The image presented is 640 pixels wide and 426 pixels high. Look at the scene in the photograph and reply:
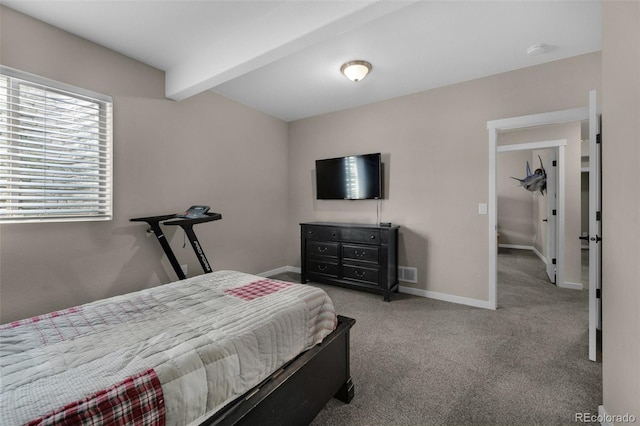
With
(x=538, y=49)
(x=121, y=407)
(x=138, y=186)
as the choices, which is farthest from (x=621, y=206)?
(x=138, y=186)

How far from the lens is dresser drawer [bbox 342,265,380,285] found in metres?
3.54

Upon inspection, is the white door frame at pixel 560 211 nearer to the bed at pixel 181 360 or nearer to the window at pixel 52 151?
the bed at pixel 181 360

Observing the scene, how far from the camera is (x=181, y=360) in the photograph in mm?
1023

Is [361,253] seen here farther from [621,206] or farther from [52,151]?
[52,151]

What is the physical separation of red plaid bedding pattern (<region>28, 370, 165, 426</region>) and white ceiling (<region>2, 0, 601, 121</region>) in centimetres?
212

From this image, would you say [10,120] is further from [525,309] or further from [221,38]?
[525,309]

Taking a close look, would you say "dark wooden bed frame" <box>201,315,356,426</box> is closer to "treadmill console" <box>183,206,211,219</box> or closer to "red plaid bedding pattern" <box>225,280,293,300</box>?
"red plaid bedding pattern" <box>225,280,293,300</box>

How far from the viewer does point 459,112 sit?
11.1ft

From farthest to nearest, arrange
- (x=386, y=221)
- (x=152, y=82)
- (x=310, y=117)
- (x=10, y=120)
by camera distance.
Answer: (x=310, y=117) → (x=386, y=221) → (x=152, y=82) → (x=10, y=120)

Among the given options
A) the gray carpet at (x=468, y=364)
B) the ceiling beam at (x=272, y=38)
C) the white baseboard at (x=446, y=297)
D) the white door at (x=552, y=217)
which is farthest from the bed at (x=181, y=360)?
the white door at (x=552, y=217)

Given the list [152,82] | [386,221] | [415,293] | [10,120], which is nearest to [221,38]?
[152,82]

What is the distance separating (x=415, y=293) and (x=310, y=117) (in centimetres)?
312

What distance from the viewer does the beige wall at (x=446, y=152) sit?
2.97m

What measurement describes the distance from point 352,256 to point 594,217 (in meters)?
2.35
